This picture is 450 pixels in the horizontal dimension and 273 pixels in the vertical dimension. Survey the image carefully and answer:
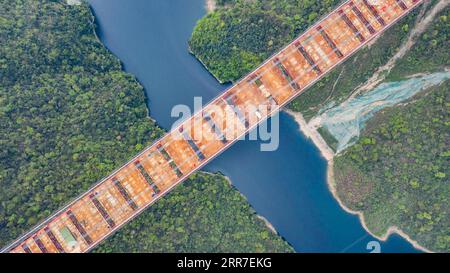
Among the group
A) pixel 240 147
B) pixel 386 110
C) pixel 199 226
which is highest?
pixel 240 147

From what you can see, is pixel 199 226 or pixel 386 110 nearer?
pixel 199 226

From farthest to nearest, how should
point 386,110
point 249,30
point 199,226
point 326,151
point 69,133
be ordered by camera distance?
point 326,151
point 386,110
point 249,30
point 199,226
point 69,133

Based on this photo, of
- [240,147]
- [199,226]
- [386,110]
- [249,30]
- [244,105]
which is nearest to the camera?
[199,226]

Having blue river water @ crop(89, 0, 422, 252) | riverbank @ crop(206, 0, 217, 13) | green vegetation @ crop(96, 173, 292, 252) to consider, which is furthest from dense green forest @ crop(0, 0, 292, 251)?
riverbank @ crop(206, 0, 217, 13)

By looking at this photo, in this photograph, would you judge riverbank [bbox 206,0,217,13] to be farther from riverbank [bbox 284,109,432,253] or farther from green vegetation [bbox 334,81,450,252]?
green vegetation [bbox 334,81,450,252]

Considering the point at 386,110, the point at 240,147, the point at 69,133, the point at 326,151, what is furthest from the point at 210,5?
the point at 386,110

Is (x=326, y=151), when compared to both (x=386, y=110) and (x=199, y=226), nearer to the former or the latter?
(x=386, y=110)
